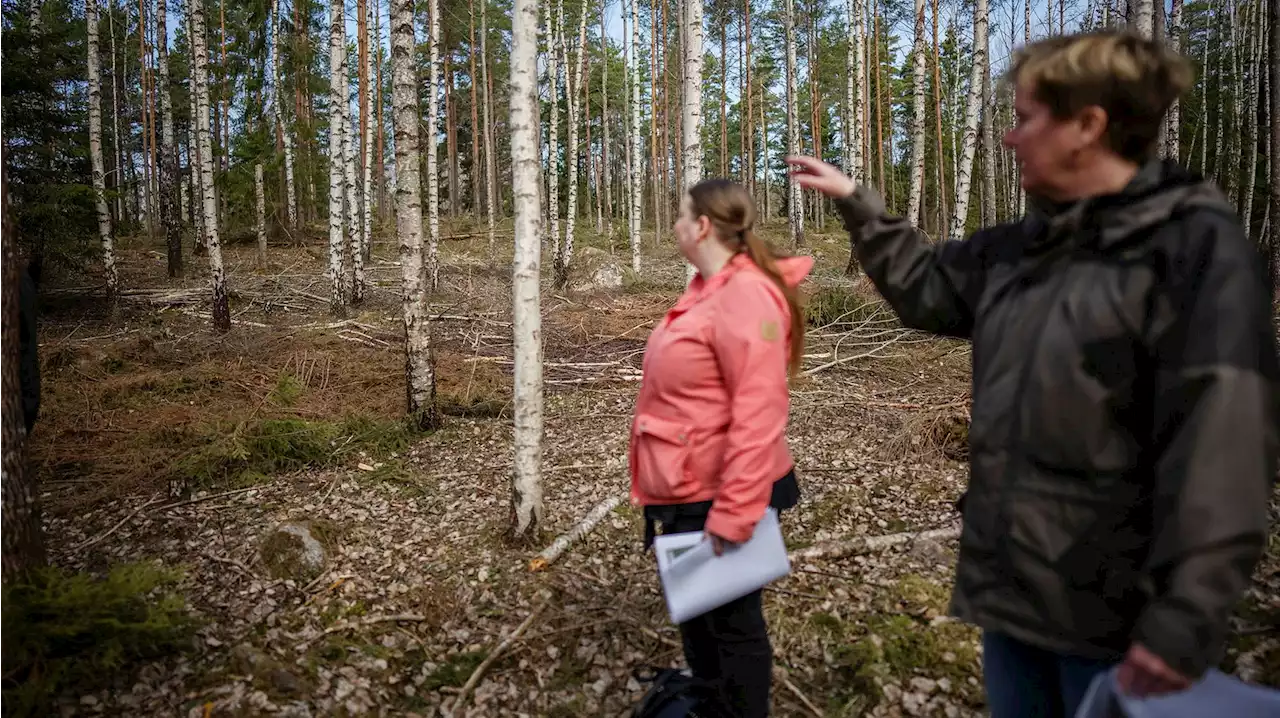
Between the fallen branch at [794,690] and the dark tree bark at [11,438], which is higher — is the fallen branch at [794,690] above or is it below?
below

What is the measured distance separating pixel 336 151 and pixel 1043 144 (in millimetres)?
13497

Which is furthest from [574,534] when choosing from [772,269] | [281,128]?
[281,128]

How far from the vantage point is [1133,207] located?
1320 millimetres

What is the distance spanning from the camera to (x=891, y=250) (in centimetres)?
186

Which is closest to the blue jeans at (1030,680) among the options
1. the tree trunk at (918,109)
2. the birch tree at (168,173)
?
the tree trunk at (918,109)

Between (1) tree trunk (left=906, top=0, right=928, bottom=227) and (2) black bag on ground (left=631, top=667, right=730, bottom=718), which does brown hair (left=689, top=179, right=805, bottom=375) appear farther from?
(1) tree trunk (left=906, top=0, right=928, bottom=227)

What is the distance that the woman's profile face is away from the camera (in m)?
1.40

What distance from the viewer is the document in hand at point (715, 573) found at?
2.19 m

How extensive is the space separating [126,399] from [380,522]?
13.7ft

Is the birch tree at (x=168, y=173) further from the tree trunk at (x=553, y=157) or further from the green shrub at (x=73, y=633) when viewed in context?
the green shrub at (x=73, y=633)

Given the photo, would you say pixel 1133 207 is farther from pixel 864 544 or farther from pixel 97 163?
pixel 97 163

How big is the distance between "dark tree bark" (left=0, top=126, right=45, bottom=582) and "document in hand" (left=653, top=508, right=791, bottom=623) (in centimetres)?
300

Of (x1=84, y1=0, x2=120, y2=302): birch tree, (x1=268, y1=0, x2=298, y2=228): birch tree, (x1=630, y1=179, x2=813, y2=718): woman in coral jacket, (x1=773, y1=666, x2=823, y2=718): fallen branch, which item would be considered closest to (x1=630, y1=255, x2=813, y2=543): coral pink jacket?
(x1=630, y1=179, x2=813, y2=718): woman in coral jacket

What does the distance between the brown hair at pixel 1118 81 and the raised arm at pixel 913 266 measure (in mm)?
417
